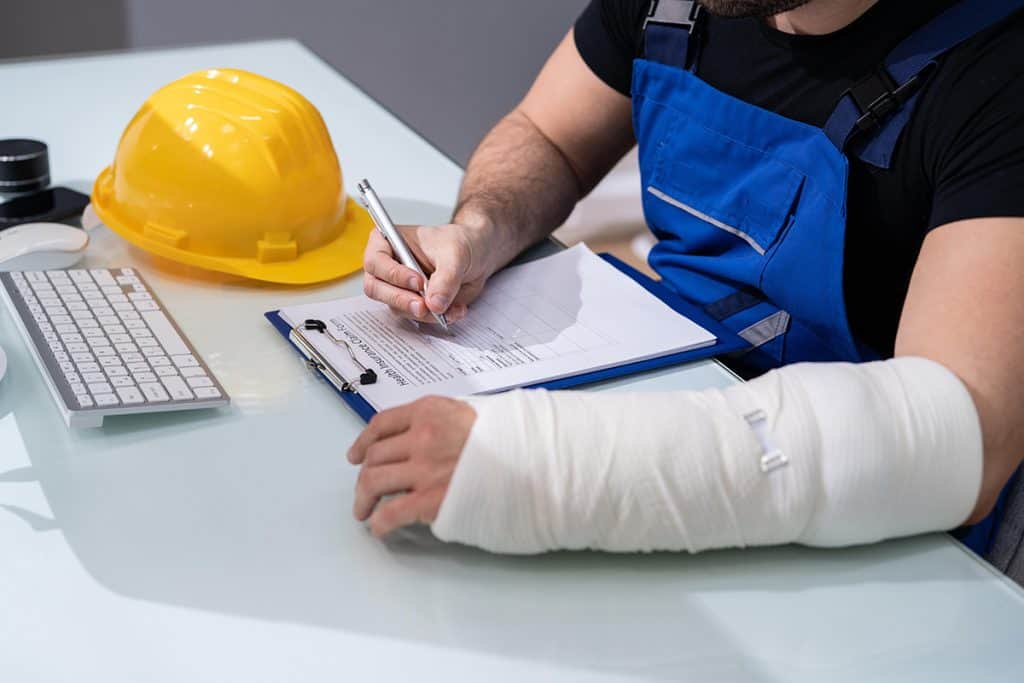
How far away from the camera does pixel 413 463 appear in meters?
0.79

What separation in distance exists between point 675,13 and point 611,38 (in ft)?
0.34

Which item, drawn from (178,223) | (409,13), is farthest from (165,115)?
(409,13)

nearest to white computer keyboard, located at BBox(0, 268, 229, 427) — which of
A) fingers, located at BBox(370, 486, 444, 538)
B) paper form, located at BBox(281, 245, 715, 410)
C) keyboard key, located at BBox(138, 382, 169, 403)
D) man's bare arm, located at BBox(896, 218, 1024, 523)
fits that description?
keyboard key, located at BBox(138, 382, 169, 403)

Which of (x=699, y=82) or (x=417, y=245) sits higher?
(x=699, y=82)

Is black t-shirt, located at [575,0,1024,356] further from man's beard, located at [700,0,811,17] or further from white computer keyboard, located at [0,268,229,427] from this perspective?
white computer keyboard, located at [0,268,229,427]

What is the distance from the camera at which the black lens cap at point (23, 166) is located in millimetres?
1222

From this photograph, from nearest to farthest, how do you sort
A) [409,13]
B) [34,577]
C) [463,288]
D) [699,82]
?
[34,577]
[463,288]
[699,82]
[409,13]

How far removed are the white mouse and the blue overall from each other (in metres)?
A: 0.64

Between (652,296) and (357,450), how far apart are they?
0.40 meters

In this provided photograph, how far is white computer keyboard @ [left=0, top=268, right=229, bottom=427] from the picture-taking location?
90 centimetres

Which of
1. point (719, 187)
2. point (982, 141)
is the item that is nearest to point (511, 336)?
point (719, 187)

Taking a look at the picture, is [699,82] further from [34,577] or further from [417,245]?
[34,577]

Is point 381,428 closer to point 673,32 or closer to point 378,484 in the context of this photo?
point 378,484

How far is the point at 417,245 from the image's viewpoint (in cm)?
113
